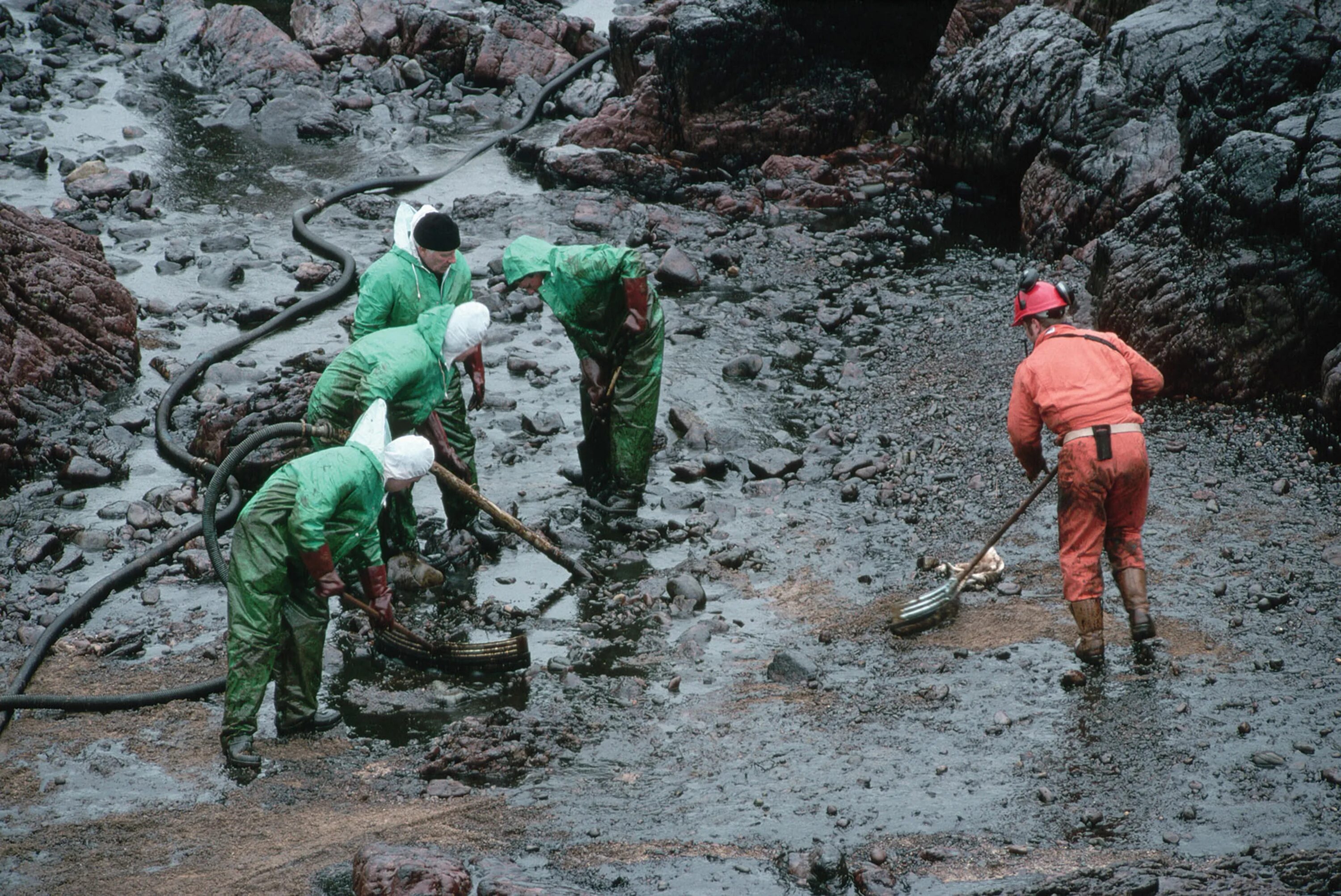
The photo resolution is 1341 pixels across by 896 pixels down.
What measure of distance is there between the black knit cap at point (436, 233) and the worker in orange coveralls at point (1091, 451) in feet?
10.8

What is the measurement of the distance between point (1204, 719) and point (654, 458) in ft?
12.7

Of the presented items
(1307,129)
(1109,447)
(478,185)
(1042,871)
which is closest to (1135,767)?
(1042,871)

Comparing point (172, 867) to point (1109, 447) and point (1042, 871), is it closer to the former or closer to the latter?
point (1042, 871)

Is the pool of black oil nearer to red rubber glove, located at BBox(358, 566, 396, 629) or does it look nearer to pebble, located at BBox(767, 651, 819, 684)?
red rubber glove, located at BBox(358, 566, 396, 629)

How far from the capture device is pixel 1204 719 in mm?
5004

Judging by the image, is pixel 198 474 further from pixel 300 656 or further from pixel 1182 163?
pixel 1182 163

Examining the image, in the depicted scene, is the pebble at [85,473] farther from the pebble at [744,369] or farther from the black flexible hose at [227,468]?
the pebble at [744,369]

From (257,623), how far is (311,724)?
66cm

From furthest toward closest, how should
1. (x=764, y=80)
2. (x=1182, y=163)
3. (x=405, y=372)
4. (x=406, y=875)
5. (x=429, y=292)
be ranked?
(x=764, y=80)
(x=1182, y=163)
(x=429, y=292)
(x=405, y=372)
(x=406, y=875)

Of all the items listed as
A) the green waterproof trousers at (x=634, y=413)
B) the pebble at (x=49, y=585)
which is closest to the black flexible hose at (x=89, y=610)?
the pebble at (x=49, y=585)

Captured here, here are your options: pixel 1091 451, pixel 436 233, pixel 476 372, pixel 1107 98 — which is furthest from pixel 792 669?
pixel 1107 98

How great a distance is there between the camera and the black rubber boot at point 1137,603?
5.36 meters

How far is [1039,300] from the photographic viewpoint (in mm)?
5586

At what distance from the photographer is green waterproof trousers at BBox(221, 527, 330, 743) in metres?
5.07
